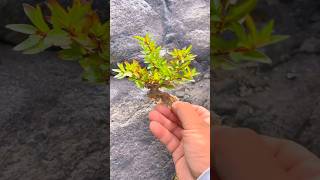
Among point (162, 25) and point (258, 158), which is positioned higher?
point (162, 25)

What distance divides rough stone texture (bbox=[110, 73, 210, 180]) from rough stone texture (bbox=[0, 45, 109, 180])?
3.2 inches

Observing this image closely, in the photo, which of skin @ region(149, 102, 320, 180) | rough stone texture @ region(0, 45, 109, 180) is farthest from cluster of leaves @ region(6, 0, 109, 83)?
skin @ region(149, 102, 320, 180)

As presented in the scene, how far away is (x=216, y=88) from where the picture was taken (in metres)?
1.11

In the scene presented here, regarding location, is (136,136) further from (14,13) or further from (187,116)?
(14,13)

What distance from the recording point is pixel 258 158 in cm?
87

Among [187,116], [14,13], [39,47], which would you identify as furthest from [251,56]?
[14,13]

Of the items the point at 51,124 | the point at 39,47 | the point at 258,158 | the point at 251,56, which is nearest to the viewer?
the point at 258,158

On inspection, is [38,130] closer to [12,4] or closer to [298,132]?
[12,4]

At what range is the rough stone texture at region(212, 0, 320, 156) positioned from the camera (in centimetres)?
101

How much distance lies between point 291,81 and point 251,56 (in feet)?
0.38

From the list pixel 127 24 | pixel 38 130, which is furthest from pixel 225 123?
pixel 38 130

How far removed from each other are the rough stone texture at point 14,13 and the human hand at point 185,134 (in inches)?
15.1

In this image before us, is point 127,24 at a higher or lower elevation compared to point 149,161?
higher

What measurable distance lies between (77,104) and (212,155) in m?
0.45
